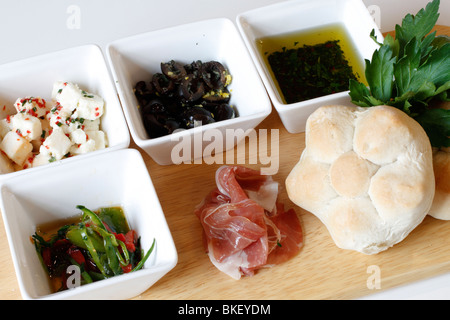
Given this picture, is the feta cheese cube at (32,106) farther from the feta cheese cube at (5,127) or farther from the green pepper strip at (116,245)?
the green pepper strip at (116,245)

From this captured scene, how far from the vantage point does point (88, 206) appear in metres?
2.41

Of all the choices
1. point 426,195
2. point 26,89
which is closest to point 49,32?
point 26,89

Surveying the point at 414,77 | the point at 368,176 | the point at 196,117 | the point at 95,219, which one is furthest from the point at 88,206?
the point at 414,77

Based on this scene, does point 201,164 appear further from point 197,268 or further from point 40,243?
A: point 40,243

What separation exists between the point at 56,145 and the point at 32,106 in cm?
26

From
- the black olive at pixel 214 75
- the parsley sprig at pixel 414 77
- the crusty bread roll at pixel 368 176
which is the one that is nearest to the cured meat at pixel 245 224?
the crusty bread roll at pixel 368 176

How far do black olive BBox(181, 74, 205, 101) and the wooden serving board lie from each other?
19.6 inches

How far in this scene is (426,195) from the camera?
2.07 m

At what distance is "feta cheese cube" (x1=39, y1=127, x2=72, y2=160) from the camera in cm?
230

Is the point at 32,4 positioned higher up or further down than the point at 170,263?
higher up

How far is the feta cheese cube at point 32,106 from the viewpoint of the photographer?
243cm

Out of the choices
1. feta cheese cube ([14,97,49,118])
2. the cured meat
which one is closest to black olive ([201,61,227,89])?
the cured meat

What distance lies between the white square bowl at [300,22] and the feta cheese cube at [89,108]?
2.30ft
